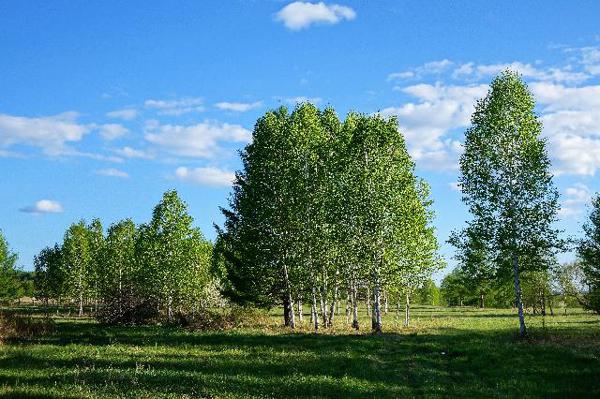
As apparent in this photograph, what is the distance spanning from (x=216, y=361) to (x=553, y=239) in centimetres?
2616

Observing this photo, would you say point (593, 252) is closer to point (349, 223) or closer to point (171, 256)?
point (349, 223)

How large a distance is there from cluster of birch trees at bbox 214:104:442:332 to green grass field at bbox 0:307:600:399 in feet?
27.9

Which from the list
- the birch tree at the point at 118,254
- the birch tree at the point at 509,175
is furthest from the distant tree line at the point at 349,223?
the birch tree at the point at 118,254

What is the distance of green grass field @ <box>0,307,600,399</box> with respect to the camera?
17.0 metres

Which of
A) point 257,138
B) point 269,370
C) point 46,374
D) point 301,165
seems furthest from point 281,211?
point 46,374

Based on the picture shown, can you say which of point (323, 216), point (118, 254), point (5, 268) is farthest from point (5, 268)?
point (323, 216)

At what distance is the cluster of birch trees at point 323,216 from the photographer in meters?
38.9

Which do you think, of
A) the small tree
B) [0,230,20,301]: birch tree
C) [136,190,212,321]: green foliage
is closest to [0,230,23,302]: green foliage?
[0,230,20,301]: birch tree

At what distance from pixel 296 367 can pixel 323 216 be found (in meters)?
21.1

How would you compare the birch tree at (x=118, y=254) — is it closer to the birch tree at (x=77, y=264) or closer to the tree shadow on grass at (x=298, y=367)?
the birch tree at (x=77, y=264)

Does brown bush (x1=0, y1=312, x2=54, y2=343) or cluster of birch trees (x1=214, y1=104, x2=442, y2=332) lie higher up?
cluster of birch trees (x1=214, y1=104, x2=442, y2=332)

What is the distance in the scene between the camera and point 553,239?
36.6 meters

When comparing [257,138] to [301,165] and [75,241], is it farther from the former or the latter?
[75,241]

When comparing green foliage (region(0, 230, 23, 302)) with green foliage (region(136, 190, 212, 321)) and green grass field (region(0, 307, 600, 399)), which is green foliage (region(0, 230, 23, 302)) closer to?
green foliage (region(136, 190, 212, 321))
